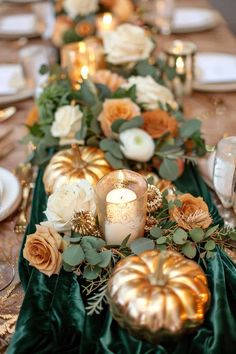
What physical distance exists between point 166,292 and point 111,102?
2.05ft

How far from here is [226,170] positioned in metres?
0.99

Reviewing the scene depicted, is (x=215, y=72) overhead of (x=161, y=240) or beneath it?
beneath

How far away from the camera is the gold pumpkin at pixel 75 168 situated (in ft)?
3.54

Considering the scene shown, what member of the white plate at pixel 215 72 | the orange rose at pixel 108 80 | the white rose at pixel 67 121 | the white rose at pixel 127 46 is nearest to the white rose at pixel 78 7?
the white plate at pixel 215 72

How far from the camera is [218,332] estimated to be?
0.74m

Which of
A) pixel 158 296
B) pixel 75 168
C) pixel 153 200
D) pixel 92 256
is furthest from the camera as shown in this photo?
pixel 75 168

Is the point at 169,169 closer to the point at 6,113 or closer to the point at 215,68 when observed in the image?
the point at 6,113

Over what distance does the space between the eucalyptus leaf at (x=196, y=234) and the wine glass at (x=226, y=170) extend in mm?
178

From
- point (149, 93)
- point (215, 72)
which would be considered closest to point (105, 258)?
point (149, 93)

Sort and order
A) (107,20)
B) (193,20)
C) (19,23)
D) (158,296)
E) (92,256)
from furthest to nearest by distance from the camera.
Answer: (19,23), (193,20), (107,20), (92,256), (158,296)

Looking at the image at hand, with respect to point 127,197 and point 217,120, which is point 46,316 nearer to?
point 127,197

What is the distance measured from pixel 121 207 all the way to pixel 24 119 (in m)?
0.81

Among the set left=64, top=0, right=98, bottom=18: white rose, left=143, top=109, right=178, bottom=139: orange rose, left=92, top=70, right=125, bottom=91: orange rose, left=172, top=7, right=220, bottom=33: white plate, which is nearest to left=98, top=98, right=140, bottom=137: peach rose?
left=143, top=109, right=178, bottom=139: orange rose

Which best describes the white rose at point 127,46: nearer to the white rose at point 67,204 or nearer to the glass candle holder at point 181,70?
the glass candle holder at point 181,70
